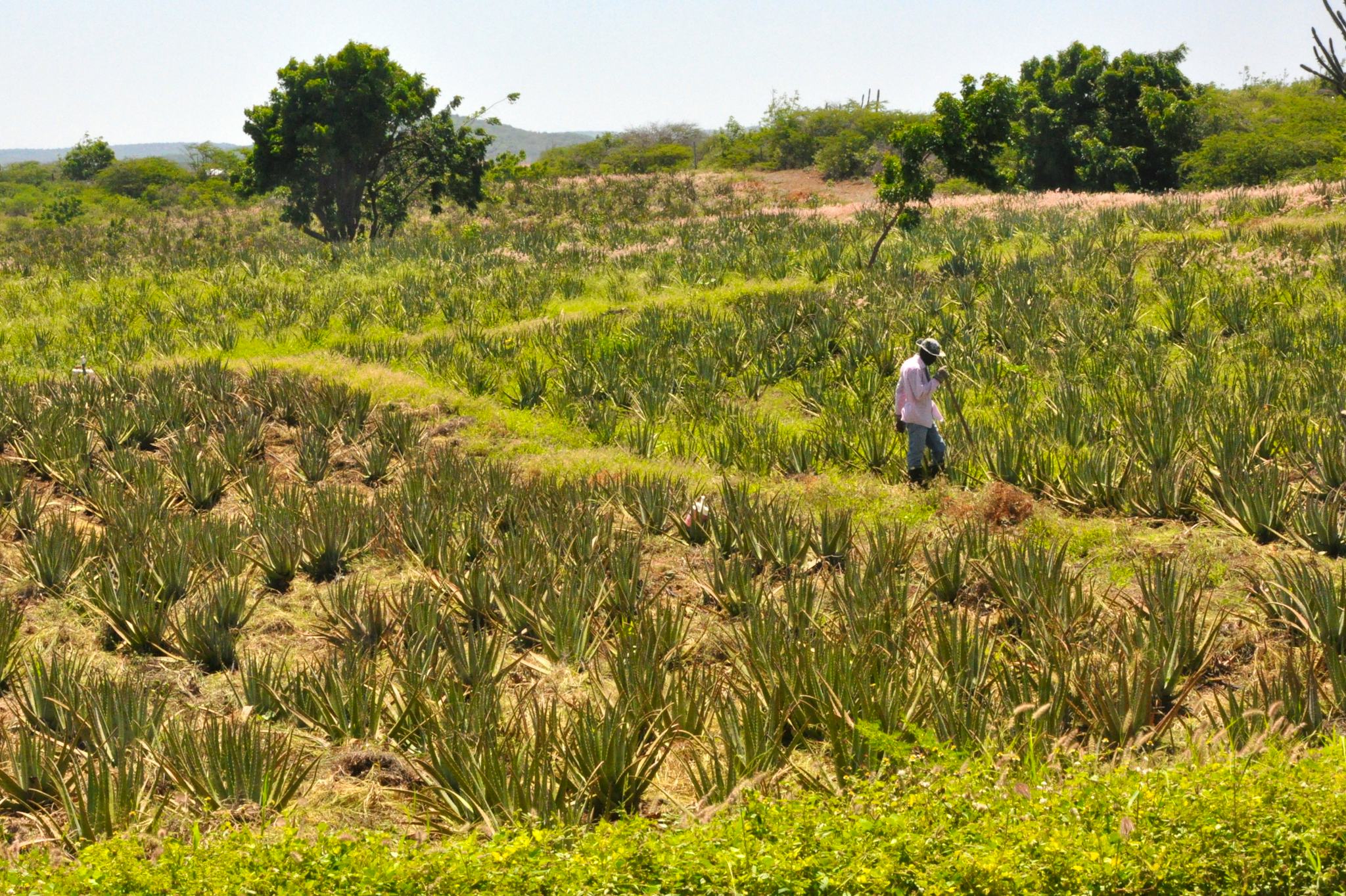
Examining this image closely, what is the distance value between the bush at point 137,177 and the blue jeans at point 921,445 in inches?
2178

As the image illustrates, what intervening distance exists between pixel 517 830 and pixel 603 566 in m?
4.02

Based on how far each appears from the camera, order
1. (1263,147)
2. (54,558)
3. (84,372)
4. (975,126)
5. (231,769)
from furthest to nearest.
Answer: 1. (1263,147)
2. (975,126)
3. (84,372)
4. (54,558)
5. (231,769)

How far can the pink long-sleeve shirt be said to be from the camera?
10.1 m

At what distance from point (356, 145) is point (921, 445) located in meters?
27.6

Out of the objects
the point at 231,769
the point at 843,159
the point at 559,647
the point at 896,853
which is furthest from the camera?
the point at 843,159

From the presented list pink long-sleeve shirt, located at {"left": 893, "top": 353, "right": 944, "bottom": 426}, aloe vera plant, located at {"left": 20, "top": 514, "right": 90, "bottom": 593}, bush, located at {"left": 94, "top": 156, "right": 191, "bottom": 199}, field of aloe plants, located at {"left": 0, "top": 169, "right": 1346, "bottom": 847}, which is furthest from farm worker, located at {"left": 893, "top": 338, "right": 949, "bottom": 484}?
bush, located at {"left": 94, "top": 156, "right": 191, "bottom": 199}

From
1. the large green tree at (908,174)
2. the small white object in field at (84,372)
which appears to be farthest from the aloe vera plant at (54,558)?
the large green tree at (908,174)

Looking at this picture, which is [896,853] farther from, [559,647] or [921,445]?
[921,445]

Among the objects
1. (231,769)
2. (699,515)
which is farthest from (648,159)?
(231,769)

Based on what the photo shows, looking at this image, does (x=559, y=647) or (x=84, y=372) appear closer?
(x=559, y=647)

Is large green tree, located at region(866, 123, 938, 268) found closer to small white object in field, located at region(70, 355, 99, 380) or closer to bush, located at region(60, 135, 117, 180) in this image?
small white object in field, located at region(70, 355, 99, 380)

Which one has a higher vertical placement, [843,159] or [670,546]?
[843,159]

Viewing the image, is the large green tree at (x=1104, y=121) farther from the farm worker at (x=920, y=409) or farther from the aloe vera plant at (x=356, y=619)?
the aloe vera plant at (x=356, y=619)

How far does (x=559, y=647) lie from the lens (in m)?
7.10
